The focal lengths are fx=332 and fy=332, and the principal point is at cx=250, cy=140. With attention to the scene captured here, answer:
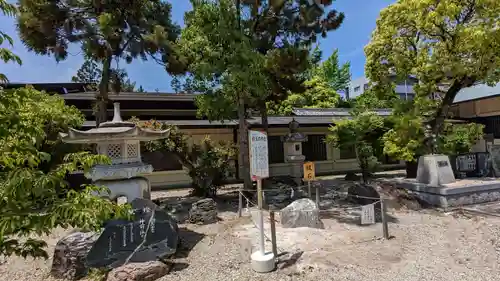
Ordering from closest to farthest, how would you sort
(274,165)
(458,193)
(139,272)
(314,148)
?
(139,272)
(458,193)
(274,165)
(314,148)

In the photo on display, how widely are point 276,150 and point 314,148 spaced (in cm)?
249

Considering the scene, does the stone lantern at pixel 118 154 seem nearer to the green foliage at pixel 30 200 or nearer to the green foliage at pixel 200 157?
the green foliage at pixel 200 157

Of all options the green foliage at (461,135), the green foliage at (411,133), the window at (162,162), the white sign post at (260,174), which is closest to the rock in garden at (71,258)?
the white sign post at (260,174)

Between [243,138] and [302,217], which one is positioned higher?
[243,138]

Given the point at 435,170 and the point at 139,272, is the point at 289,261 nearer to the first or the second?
the point at 139,272

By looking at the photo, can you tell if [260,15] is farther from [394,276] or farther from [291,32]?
[394,276]

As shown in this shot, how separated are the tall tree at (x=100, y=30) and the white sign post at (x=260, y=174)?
6.81 m

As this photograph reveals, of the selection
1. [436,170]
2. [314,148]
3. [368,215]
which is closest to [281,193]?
[368,215]

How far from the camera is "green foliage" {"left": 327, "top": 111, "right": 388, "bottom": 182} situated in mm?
14312

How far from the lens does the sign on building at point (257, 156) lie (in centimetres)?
560

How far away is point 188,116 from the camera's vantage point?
18312 millimetres

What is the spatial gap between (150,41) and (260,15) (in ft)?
12.3

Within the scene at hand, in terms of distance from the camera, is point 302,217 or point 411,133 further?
point 411,133

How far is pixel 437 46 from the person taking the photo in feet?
35.6
